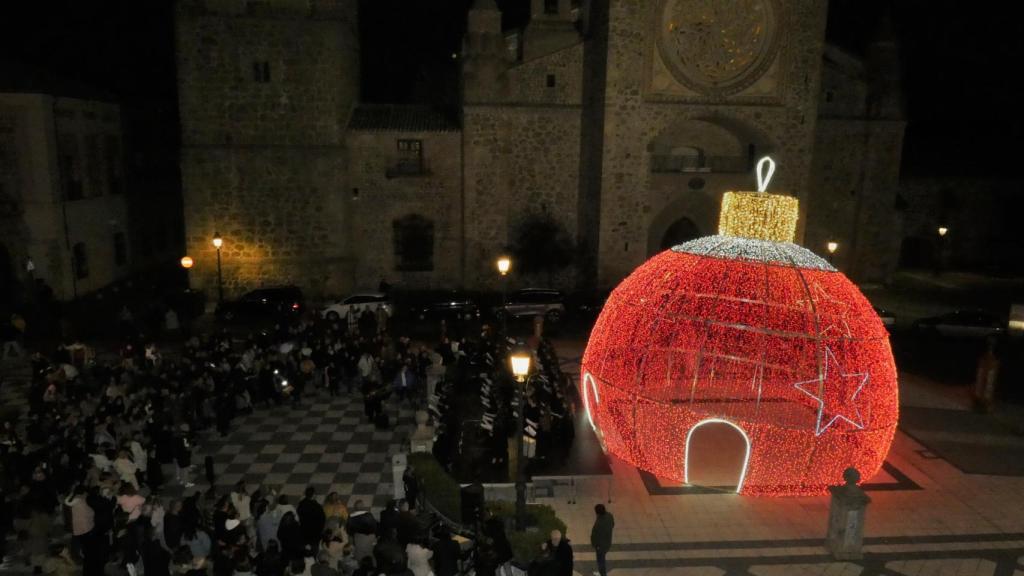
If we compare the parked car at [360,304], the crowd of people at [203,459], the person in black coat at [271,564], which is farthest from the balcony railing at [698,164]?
the person in black coat at [271,564]

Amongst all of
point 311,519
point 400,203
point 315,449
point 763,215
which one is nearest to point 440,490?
point 311,519

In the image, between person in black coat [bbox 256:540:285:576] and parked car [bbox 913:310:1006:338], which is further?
parked car [bbox 913:310:1006:338]

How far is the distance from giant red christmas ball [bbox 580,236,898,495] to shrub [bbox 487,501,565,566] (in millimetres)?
2417

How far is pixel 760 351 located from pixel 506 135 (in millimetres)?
17499

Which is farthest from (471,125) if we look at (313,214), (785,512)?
(785,512)

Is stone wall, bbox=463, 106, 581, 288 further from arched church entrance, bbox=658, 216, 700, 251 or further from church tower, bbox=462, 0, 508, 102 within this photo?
arched church entrance, bbox=658, 216, 700, 251

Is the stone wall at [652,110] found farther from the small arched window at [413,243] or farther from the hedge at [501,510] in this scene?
the hedge at [501,510]

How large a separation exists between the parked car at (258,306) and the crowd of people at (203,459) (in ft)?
13.8

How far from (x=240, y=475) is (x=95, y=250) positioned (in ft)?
60.5

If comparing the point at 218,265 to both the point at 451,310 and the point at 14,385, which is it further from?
the point at 451,310

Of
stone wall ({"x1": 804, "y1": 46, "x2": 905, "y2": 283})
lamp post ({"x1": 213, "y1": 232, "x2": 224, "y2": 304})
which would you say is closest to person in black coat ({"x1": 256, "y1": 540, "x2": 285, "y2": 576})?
lamp post ({"x1": 213, "y1": 232, "x2": 224, "y2": 304})

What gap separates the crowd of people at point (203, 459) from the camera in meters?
8.81

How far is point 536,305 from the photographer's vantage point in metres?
23.9

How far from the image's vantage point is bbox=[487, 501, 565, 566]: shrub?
30.7 ft
